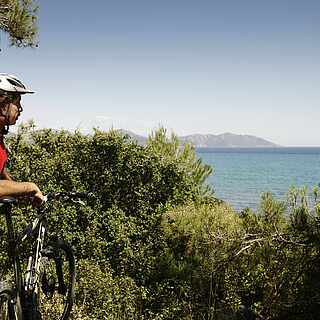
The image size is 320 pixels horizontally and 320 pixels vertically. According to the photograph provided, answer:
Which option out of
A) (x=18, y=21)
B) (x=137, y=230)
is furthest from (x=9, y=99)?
(x=137, y=230)

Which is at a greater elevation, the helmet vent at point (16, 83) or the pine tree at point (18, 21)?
the pine tree at point (18, 21)

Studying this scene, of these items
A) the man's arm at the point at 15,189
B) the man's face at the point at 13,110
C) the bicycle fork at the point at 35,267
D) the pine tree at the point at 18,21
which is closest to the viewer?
the man's arm at the point at 15,189

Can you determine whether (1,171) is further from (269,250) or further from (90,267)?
(90,267)

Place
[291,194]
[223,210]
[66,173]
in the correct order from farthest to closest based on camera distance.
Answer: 1. [66,173]
2. [223,210]
3. [291,194]

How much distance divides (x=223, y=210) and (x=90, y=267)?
12.3ft

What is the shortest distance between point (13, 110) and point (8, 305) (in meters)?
1.58

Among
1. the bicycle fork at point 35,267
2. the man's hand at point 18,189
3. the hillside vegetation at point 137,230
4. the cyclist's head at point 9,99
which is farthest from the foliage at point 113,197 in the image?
the cyclist's head at point 9,99

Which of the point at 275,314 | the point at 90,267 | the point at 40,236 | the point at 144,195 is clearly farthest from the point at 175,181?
the point at 40,236

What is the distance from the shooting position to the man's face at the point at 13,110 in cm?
368

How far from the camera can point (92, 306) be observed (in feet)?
34.4

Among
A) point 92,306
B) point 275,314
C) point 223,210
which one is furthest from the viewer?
point 223,210

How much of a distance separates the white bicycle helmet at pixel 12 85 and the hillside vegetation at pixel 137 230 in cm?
599

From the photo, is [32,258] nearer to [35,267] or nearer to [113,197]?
[35,267]

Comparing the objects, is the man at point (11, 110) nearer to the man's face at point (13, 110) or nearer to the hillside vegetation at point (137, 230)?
the man's face at point (13, 110)
